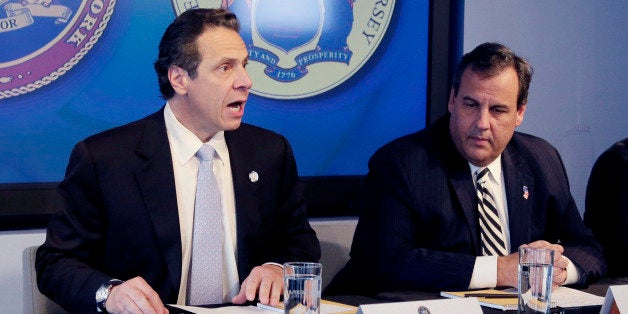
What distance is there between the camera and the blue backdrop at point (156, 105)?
3.23m

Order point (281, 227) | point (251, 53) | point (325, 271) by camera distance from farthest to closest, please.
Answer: point (251, 53), point (325, 271), point (281, 227)

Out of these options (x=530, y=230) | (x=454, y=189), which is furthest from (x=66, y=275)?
(x=530, y=230)

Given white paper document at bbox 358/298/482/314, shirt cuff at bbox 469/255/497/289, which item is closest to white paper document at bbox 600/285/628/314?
white paper document at bbox 358/298/482/314

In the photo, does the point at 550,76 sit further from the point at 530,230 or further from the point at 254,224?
the point at 254,224

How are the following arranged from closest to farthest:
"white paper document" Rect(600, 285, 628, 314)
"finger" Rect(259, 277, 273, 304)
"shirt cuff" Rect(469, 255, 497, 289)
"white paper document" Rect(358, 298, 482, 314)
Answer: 1. "white paper document" Rect(358, 298, 482, 314)
2. "white paper document" Rect(600, 285, 628, 314)
3. "finger" Rect(259, 277, 273, 304)
4. "shirt cuff" Rect(469, 255, 497, 289)

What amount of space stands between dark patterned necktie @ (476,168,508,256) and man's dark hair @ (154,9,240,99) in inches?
37.9

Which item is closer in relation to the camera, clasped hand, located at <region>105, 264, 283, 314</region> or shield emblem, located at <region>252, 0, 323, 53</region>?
clasped hand, located at <region>105, 264, 283, 314</region>

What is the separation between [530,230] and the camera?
9.65ft

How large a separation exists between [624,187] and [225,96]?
1450 millimetres

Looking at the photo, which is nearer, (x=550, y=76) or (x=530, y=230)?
(x=530, y=230)

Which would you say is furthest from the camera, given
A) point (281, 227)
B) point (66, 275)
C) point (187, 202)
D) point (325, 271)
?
point (325, 271)

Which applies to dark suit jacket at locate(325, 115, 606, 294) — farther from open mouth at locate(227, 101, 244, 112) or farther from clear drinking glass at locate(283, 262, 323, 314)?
clear drinking glass at locate(283, 262, 323, 314)

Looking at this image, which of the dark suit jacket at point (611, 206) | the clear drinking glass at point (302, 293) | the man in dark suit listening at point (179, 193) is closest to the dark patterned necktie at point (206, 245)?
the man in dark suit listening at point (179, 193)

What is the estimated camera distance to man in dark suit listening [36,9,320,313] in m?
2.51
